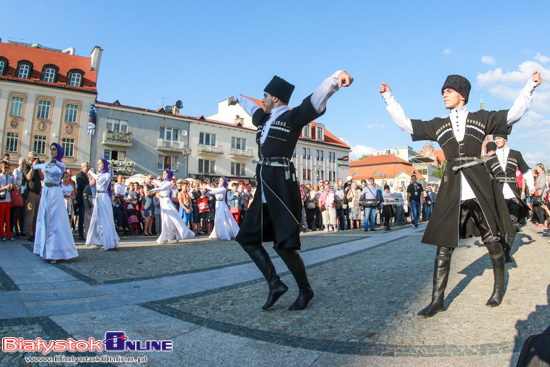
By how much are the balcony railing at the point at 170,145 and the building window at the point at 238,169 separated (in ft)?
24.4

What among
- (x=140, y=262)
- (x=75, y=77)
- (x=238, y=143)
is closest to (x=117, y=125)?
(x=75, y=77)

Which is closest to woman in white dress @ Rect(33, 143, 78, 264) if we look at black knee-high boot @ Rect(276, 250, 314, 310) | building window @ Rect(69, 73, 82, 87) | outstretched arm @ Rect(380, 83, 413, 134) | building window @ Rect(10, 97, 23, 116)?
black knee-high boot @ Rect(276, 250, 314, 310)

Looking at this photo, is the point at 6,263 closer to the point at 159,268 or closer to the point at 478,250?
the point at 159,268

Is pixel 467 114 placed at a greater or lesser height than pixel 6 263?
greater

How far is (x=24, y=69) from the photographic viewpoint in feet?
119

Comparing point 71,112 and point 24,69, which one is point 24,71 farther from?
point 71,112

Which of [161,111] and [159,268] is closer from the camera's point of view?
[159,268]

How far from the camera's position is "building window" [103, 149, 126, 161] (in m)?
37.9

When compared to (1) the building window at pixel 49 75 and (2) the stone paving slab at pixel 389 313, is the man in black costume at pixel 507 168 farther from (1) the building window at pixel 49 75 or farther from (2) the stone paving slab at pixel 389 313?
(1) the building window at pixel 49 75

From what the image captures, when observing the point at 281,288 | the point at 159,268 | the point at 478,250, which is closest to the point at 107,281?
the point at 159,268

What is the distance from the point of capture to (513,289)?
4.20 meters

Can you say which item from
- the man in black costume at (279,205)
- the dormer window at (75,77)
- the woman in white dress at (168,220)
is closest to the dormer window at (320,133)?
the dormer window at (75,77)

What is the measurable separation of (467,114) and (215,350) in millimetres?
3171

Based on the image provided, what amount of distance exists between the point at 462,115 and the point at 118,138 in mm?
38184
